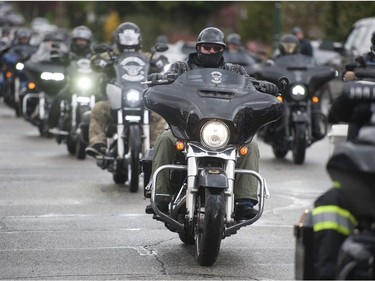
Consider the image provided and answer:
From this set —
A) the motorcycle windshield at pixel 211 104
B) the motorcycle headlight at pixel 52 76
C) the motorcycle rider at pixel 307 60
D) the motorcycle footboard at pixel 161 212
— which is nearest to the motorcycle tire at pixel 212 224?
the motorcycle footboard at pixel 161 212

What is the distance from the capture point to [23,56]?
81.0ft

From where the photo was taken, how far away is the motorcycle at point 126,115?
14.4m

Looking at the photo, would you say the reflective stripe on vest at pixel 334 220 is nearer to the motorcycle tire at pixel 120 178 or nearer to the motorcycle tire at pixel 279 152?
the motorcycle tire at pixel 120 178

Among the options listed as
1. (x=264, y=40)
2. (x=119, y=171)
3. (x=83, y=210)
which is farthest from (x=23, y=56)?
(x=264, y=40)

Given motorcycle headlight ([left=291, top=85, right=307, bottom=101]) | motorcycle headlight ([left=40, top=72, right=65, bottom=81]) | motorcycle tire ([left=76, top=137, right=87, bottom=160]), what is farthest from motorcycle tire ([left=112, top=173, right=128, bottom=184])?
motorcycle headlight ([left=40, top=72, right=65, bottom=81])

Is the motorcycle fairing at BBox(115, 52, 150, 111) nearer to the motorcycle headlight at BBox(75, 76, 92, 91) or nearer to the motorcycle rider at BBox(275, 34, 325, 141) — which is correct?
the motorcycle headlight at BBox(75, 76, 92, 91)

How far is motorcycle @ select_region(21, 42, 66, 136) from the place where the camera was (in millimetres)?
21188

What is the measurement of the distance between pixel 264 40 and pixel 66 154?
30.8 meters

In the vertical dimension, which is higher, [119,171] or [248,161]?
[248,161]

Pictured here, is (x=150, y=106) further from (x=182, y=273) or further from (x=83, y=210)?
(x=83, y=210)

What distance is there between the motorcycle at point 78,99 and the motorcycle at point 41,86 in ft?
3.46

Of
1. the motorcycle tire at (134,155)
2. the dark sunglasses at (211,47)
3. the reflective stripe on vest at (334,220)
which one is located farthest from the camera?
the motorcycle tire at (134,155)

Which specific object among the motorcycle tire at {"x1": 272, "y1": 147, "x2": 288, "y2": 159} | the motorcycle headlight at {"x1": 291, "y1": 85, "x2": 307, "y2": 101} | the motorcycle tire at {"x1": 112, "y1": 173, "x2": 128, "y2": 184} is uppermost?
the motorcycle headlight at {"x1": 291, "y1": 85, "x2": 307, "y2": 101}

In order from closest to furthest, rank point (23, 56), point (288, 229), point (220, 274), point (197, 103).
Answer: point (220, 274), point (197, 103), point (288, 229), point (23, 56)
